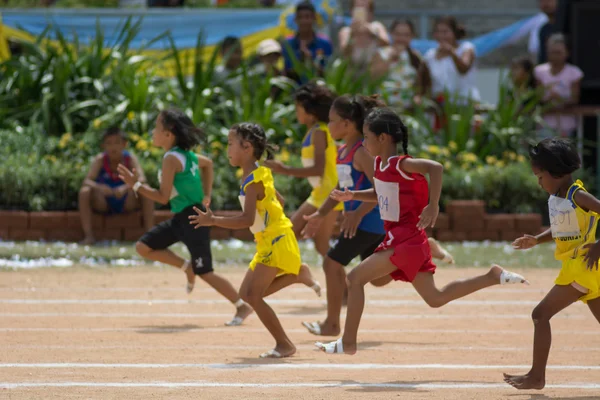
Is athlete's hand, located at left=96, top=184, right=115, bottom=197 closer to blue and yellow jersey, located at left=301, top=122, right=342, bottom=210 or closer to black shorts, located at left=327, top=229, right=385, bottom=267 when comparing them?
blue and yellow jersey, located at left=301, top=122, right=342, bottom=210

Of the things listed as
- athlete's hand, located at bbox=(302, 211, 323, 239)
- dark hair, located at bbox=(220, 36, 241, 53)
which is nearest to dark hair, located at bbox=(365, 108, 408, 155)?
athlete's hand, located at bbox=(302, 211, 323, 239)

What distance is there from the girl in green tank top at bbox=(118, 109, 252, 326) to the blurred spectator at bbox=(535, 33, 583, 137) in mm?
7843

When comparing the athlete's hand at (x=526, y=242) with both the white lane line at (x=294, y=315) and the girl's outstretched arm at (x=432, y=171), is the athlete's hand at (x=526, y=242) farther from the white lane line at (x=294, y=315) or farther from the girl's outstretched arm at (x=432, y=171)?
the white lane line at (x=294, y=315)

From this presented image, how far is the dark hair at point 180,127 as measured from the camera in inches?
361

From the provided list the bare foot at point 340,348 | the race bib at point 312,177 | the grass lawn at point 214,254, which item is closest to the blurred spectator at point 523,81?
the grass lawn at point 214,254

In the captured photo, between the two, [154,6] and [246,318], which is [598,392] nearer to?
[246,318]

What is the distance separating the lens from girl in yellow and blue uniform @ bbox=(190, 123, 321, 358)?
7.44 meters

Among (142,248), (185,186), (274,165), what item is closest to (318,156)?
(274,165)

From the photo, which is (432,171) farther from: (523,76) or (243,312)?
(523,76)

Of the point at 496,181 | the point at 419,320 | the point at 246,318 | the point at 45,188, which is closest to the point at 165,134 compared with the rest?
the point at 246,318

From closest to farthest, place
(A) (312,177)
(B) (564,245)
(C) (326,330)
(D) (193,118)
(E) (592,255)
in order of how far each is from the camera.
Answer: (E) (592,255) < (B) (564,245) < (C) (326,330) < (A) (312,177) < (D) (193,118)

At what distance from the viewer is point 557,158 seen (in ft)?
20.7

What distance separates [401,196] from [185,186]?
106 inches

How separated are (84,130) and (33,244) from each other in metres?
2.59
